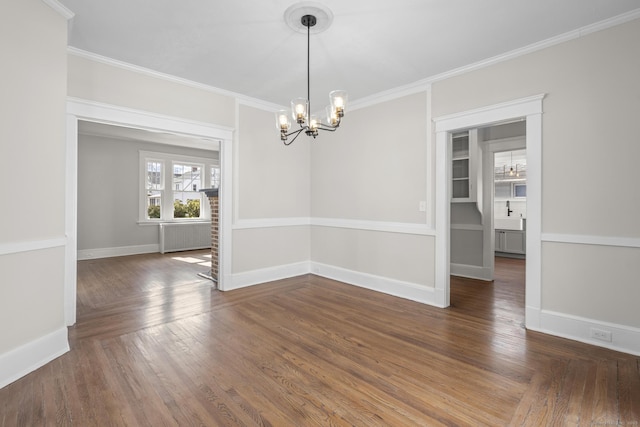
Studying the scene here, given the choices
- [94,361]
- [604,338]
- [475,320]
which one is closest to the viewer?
[94,361]

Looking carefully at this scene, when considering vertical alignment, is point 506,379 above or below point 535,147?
below

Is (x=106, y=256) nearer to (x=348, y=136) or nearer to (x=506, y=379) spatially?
(x=348, y=136)

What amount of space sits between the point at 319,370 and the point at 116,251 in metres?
6.96

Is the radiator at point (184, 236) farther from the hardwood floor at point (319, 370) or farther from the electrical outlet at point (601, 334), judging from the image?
the electrical outlet at point (601, 334)

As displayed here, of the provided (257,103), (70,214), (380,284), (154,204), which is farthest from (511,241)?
(154,204)

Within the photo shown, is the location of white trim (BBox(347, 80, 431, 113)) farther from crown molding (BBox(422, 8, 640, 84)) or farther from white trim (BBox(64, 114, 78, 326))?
white trim (BBox(64, 114, 78, 326))

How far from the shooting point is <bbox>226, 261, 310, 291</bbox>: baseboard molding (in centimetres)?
463

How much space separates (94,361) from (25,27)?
2.56m

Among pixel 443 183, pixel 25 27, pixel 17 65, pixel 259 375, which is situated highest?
pixel 25 27

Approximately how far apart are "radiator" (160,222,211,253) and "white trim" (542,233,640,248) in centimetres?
766

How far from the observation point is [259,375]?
2.34m

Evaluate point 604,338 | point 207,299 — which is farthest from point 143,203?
point 604,338

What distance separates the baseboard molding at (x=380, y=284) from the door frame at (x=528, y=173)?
0.68ft

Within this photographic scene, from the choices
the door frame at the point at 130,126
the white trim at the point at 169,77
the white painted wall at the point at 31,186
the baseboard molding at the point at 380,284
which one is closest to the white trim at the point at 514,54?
the white trim at the point at 169,77
